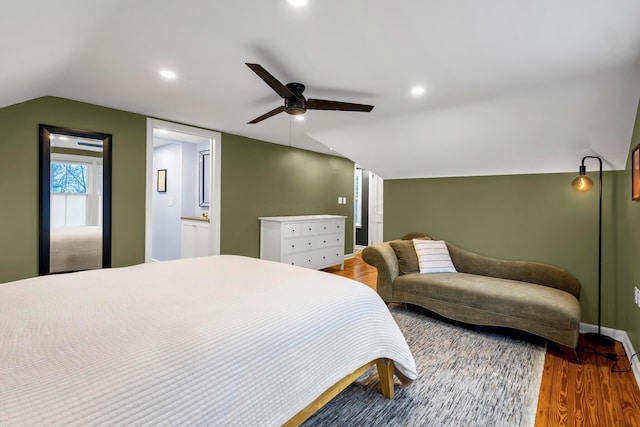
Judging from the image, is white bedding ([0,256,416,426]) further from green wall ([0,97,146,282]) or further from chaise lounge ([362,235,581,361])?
green wall ([0,97,146,282])

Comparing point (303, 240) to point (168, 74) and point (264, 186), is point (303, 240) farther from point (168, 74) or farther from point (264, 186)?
point (168, 74)

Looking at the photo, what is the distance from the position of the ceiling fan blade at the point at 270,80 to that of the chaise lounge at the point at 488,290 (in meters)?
2.01

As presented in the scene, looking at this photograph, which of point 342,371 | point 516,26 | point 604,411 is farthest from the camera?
point 604,411

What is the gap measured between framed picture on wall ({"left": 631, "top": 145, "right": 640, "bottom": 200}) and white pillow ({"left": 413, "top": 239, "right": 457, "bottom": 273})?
1.72m

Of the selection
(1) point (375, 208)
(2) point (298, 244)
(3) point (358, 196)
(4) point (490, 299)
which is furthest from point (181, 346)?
(3) point (358, 196)

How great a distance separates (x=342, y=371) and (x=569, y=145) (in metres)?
2.94

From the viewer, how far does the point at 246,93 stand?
2814 millimetres

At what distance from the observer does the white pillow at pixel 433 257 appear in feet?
11.6

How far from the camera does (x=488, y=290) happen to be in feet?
9.43

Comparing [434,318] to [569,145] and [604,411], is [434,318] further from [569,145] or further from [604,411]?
[569,145]

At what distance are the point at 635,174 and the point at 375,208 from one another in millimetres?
4993

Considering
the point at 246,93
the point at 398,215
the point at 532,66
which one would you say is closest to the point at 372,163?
the point at 398,215

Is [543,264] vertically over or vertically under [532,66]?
under

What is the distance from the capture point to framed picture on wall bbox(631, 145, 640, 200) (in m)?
2.13
